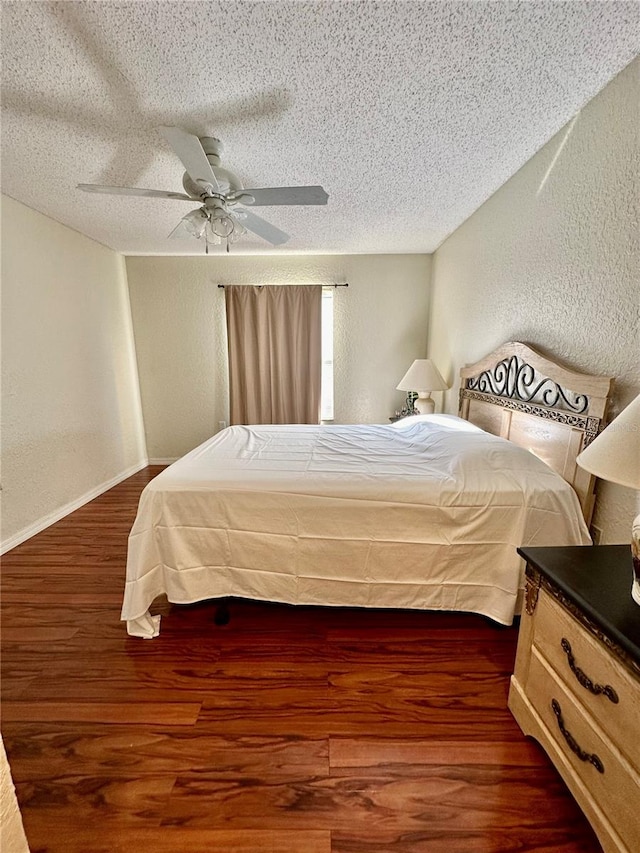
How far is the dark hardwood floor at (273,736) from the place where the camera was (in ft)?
3.21

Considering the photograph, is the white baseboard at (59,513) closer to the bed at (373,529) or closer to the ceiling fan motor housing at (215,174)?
the bed at (373,529)

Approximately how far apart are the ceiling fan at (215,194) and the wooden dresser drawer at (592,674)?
6.54ft

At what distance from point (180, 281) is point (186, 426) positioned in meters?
1.73

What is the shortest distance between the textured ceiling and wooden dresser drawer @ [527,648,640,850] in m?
2.24

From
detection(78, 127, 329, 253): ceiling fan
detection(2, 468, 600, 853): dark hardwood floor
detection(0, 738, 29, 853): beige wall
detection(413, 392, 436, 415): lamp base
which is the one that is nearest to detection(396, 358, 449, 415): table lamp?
detection(413, 392, 436, 415): lamp base

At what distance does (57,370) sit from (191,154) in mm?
2319

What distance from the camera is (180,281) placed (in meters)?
3.86

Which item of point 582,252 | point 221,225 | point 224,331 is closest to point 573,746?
point 582,252

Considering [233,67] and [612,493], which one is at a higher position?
[233,67]

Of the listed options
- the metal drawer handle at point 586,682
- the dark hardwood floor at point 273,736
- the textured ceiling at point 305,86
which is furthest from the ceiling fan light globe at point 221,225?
the metal drawer handle at point 586,682

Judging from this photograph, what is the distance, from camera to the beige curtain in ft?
12.5

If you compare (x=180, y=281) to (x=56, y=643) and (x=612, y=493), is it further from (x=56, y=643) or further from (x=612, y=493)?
(x=612, y=493)

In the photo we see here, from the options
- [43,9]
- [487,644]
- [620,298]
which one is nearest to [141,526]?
[487,644]

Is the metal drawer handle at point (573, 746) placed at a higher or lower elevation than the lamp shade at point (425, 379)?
lower
